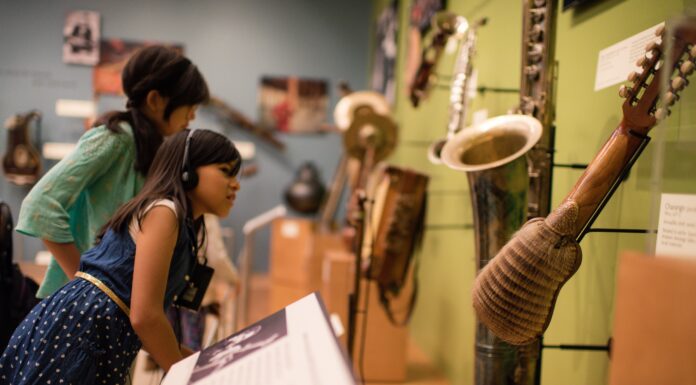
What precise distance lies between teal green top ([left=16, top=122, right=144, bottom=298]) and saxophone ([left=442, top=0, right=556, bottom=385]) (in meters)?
1.09

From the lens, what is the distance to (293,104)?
268 inches

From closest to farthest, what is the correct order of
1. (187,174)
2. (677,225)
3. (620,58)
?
1. (677,225)
2. (187,174)
3. (620,58)

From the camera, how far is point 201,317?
2.93m

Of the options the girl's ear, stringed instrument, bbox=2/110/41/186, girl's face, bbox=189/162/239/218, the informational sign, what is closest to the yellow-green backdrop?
the informational sign

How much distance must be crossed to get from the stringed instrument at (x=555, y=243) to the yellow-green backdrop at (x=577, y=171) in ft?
0.28

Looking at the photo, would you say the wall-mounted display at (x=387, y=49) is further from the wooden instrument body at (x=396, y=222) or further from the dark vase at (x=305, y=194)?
the wooden instrument body at (x=396, y=222)

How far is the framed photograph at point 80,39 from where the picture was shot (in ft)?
9.96

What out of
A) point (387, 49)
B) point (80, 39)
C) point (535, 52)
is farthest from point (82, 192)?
point (387, 49)

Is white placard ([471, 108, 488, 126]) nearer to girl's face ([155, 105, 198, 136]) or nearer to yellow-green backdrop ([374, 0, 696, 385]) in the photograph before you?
yellow-green backdrop ([374, 0, 696, 385])

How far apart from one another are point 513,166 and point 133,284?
1182mm

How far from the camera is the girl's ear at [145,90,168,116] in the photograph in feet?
6.95

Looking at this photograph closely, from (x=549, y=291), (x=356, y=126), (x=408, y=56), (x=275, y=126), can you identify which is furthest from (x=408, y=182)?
(x=275, y=126)

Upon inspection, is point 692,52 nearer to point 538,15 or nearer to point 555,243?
point 555,243

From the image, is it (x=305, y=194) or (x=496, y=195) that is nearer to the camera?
(x=496, y=195)
